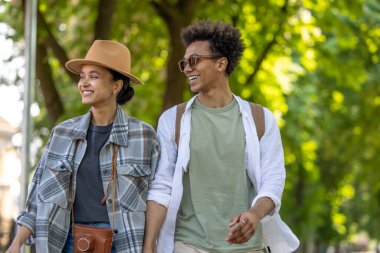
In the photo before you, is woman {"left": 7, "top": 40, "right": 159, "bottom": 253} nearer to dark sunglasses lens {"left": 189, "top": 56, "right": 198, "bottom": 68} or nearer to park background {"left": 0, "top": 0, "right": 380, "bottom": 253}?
dark sunglasses lens {"left": 189, "top": 56, "right": 198, "bottom": 68}

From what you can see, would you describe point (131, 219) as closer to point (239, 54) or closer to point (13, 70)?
point (239, 54)

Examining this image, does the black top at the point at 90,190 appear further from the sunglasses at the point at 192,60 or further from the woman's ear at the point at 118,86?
the sunglasses at the point at 192,60

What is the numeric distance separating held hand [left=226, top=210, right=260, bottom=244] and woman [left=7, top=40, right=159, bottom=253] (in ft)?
1.83

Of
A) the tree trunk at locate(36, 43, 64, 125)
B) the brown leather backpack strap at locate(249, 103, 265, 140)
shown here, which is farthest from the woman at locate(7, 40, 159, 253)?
the tree trunk at locate(36, 43, 64, 125)

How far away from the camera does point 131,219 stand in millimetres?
5477

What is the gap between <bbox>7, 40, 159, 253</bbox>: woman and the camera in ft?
17.8

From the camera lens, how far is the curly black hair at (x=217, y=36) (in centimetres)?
595

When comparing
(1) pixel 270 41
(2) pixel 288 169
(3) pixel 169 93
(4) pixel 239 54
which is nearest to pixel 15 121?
(3) pixel 169 93

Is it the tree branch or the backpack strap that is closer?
the backpack strap

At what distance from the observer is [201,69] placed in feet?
19.2

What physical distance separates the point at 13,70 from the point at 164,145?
9.03m

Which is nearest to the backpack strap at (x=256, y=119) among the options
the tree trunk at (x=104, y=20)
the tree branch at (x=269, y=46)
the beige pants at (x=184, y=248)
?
the beige pants at (x=184, y=248)

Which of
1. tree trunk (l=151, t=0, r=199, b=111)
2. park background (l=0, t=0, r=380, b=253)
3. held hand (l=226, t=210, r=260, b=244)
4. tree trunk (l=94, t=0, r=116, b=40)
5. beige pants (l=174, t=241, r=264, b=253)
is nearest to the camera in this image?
held hand (l=226, t=210, r=260, b=244)

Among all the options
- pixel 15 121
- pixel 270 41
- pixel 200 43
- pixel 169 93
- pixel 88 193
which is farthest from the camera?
pixel 270 41
